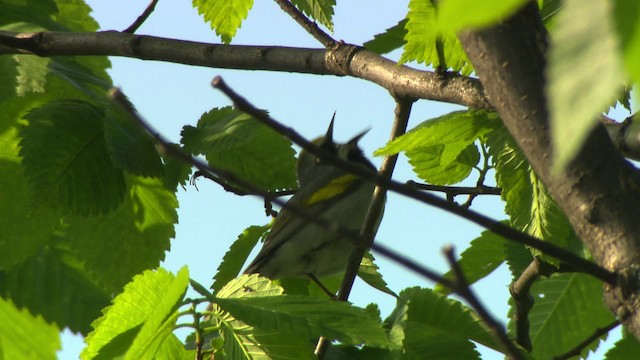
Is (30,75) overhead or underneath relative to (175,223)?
overhead

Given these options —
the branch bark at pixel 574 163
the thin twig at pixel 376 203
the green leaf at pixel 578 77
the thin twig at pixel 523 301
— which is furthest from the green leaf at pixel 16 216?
the green leaf at pixel 578 77

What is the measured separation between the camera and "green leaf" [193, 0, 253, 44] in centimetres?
360

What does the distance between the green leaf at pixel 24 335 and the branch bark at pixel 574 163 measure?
107 inches

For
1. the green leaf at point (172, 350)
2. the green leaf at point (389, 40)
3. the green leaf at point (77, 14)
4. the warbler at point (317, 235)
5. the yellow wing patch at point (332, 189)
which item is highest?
the yellow wing patch at point (332, 189)

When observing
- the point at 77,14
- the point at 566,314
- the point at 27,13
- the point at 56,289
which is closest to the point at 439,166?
the point at 566,314

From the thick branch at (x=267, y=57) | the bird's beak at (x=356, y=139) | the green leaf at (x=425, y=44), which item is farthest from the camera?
the bird's beak at (x=356, y=139)

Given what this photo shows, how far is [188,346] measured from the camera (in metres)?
3.36

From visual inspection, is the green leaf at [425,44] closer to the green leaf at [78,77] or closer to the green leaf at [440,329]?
the green leaf at [440,329]

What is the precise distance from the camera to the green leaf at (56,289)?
403cm

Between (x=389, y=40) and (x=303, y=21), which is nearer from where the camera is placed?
(x=389, y=40)

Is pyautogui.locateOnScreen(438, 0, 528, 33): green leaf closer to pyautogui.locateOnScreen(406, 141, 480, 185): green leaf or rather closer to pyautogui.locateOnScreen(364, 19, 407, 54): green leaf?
pyautogui.locateOnScreen(364, 19, 407, 54): green leaf

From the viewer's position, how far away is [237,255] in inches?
156

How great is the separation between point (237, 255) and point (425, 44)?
180 cm

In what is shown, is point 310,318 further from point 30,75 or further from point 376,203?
point 30,75
